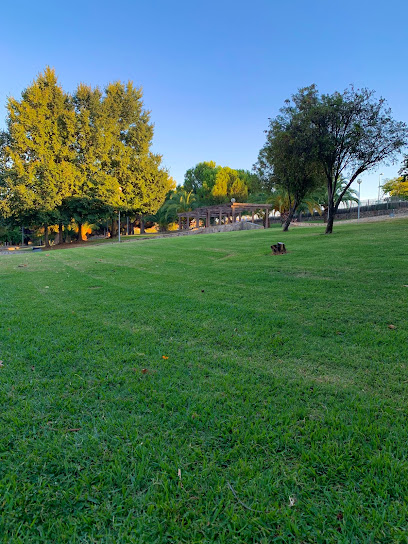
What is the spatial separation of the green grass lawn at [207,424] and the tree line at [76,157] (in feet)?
81.5

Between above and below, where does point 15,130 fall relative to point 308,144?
above

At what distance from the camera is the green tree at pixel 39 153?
79.5ft

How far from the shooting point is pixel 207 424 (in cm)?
186

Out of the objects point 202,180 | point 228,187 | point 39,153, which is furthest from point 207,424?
point 202,180

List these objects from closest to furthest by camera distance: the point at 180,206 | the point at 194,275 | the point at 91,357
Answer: the point at 91,357, the point at 194,275, the point at 180,206

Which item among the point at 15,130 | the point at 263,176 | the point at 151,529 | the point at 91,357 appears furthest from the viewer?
the point at 15,130

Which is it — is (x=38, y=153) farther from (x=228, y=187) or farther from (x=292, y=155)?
(x=228, y=187)

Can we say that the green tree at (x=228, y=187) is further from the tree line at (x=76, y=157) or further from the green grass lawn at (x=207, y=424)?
the green grass lawn at (x=207, y=424)

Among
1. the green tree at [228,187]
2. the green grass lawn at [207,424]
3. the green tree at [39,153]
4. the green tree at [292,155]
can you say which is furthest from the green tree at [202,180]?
the green grass lawn at [207,424]

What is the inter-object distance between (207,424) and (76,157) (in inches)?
1182

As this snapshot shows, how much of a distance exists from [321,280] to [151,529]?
4799mm

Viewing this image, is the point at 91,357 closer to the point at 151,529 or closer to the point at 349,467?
the point at 151,529

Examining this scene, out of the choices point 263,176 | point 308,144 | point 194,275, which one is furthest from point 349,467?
point 263,176

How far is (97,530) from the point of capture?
1.27 metres
